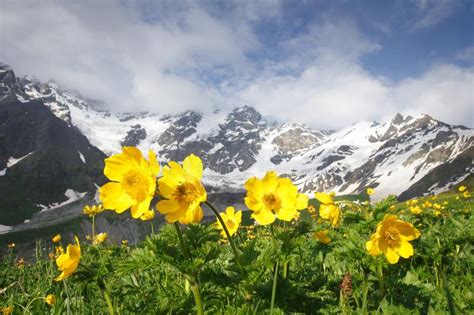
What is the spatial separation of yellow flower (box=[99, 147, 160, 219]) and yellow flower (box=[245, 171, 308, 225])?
3.00 ft

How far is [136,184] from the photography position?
2516 mm

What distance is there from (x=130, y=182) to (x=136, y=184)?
0.05 metres

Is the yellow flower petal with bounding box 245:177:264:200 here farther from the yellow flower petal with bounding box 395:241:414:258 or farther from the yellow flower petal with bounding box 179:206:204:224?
the yellow flower petal with bounding box 395:241:414:258

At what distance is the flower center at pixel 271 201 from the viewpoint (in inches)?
124

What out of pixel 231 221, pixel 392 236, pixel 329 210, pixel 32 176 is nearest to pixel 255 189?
pixel 329 210

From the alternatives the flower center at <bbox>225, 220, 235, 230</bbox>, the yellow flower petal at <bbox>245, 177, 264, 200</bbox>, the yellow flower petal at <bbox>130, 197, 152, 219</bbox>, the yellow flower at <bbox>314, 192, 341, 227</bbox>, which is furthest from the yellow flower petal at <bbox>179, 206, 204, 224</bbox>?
the flower center at <bbox>225, 220, 235, 230</bbox>

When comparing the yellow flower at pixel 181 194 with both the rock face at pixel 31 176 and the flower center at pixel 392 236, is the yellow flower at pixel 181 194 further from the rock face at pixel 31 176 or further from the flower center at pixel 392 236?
the rock face at pixel 31 176

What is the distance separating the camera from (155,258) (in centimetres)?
269

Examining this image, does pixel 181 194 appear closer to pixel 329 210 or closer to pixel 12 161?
pixel 329 210

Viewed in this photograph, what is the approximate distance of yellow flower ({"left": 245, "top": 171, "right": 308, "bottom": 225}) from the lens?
122 inches

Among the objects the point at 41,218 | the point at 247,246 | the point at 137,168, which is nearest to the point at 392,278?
the point at 247,246

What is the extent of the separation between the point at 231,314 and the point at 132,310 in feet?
4.04

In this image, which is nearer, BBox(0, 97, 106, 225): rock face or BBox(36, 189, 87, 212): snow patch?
BBox(0, 97, 106, 225): rock face

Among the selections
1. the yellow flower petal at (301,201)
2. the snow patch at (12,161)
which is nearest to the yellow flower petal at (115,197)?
the yellow flower petal at (301,201)
